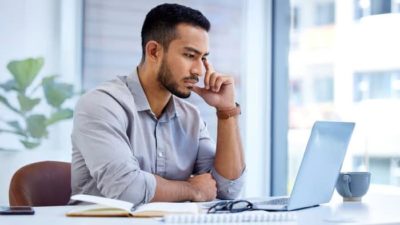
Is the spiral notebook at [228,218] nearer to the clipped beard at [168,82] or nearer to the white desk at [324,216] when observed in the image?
the white desk at [324,216]

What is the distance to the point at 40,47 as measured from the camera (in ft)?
11.8

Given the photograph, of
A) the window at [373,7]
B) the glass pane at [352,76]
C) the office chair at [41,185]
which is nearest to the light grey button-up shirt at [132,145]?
the office chair at [41,185]

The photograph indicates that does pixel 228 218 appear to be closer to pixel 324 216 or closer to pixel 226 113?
pixel 324 216

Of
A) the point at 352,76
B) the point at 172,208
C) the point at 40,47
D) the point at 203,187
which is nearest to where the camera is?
the point at 172,208

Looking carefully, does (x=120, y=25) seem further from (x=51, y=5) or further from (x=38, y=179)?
(x=38, y=179)

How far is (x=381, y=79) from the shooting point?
370 centimetres

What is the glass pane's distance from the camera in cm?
366

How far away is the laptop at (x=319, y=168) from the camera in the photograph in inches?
65.4

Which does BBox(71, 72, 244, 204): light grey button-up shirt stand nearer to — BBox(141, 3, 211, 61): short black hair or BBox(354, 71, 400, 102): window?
BBox(141, 3, 211, 61): short black hair

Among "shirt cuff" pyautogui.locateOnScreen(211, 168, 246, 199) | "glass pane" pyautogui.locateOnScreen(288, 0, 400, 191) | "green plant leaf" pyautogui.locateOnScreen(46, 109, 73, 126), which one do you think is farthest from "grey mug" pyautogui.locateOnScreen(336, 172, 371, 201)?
"green plant leaf" pyautogui.locateOnScreen(46, 109, 73, 126)

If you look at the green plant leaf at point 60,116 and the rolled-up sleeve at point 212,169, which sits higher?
the green plant leaf at point 60,116

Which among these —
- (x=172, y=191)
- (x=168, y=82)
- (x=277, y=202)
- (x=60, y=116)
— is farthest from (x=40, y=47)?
(x=277, y=202)

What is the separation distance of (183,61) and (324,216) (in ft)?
3.08

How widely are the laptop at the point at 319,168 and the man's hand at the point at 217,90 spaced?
1.94 feet
